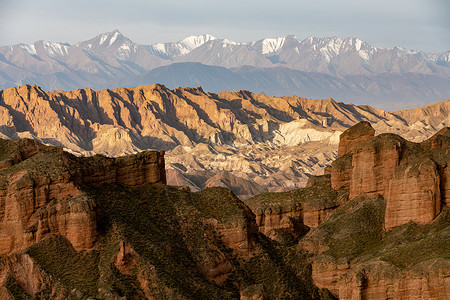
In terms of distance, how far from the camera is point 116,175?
2817 inches

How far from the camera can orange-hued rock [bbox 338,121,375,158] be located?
9700 cm

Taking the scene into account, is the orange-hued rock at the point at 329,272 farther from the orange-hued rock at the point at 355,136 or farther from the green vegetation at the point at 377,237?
the orange-hued rock at the point at 355,136

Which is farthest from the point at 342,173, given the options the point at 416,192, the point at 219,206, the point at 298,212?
the point at 219,206

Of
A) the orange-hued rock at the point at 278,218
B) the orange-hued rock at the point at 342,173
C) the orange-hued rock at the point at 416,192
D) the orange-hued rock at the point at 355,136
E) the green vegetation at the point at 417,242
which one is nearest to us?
the green vegetation at the point at 417,242

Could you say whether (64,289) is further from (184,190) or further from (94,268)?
(184,190)

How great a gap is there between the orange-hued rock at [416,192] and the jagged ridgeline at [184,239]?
0.31 ft

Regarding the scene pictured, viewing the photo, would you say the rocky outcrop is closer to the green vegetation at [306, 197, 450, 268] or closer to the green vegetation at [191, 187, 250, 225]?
the green vegetation at [306, 197, 450, 268]

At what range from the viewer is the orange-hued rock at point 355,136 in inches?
3819

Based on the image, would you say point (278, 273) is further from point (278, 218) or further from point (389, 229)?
point (278, 218)

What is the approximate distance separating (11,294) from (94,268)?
6.13 m

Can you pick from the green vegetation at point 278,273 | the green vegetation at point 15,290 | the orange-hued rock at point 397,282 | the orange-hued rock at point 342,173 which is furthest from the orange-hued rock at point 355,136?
the green vegetation at point 15,290

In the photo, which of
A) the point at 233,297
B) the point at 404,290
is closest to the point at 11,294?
the point at 233,297

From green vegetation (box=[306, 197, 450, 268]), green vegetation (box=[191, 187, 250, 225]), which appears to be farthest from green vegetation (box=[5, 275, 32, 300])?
green vegetation (box=[306, 197, 450, 268])

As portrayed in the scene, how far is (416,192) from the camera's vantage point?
69.2 m
